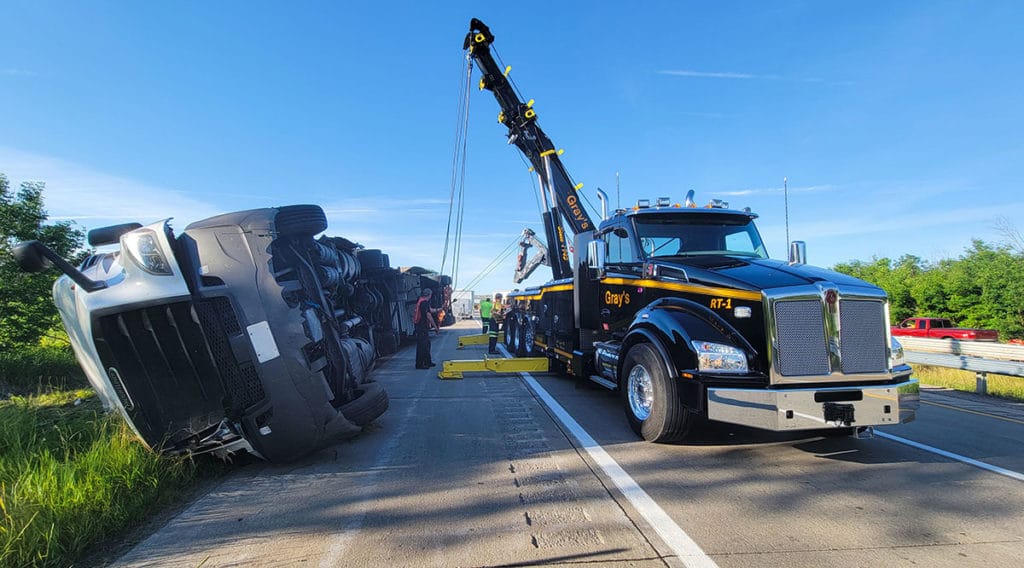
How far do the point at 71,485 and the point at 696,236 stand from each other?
6187 millimetres

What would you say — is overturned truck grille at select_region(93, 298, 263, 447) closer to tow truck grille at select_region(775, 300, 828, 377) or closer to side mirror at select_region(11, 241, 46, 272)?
side mirror at select_region(11, 241, 46, 272)

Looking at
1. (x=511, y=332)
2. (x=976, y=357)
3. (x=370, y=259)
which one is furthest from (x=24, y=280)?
(x=976, y=357)

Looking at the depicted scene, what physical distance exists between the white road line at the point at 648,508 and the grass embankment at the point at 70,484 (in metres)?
3.38

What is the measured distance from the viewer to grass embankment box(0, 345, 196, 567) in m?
2.88

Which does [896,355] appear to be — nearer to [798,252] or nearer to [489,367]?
[798,252]

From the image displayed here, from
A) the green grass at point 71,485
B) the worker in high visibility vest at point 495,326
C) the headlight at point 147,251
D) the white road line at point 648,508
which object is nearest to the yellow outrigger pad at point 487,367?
the white road line at point 648,508

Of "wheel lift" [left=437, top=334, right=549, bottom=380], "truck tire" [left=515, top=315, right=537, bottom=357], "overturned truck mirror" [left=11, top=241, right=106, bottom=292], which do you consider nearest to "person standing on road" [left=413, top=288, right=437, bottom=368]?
"wheel lift" [left=437, top=334, right=549, bottom=380]

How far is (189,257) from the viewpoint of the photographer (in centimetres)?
383

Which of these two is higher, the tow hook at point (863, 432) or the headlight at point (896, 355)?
the headlight at point (896, 355)

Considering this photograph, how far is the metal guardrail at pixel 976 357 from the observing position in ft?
26.7

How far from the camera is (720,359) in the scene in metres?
4.43

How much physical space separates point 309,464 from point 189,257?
2040 millimetres

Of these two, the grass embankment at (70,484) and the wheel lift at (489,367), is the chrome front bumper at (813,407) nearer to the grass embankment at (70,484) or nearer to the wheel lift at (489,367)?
the grass embankment at (70,484)

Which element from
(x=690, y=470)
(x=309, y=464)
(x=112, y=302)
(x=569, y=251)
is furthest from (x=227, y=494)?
(x=569, y=251)
